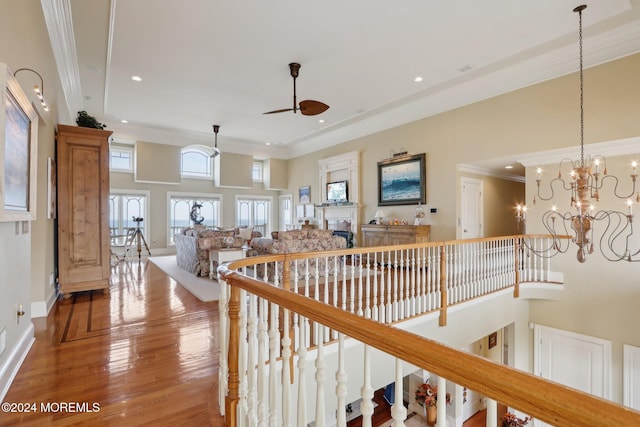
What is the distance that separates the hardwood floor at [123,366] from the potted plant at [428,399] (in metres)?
4.16

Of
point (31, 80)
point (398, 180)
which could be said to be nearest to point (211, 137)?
point (398, 180)

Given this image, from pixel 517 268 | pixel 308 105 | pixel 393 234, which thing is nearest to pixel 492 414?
pixel 308 105

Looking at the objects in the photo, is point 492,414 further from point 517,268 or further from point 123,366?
point 517,268

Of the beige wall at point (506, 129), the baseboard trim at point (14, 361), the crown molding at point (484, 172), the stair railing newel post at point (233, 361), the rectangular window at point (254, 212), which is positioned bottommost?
the baseboard trim at point (14, 361)

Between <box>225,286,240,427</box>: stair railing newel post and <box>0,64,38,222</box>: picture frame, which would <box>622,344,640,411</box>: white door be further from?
<box>0,64,38,222</box>: picture frame

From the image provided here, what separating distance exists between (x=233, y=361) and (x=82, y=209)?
3.93 m

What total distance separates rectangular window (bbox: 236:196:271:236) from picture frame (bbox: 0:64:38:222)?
8260 millimetres

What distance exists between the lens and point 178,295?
179 inches

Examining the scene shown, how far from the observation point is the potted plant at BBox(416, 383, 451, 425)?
5234mm

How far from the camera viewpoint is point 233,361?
1684mm

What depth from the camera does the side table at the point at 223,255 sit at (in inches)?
203

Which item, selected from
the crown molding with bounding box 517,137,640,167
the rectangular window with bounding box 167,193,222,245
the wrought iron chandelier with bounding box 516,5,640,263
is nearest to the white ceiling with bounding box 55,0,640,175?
the wrought iron chandelier with bounding box 516,5,640,263

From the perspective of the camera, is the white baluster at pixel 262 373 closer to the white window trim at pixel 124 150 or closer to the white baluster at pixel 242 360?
the white baluster at pixel 242 360

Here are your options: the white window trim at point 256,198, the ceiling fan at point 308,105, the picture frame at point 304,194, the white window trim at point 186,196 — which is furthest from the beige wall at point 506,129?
the white window trim at point 186,196
